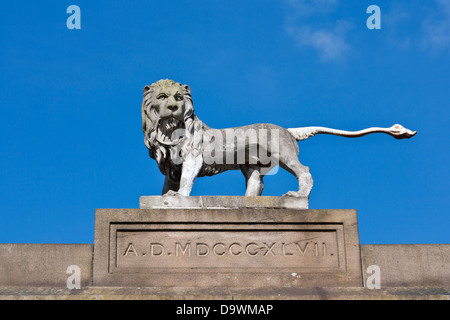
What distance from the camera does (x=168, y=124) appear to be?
9789mm

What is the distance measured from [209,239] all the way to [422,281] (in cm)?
298

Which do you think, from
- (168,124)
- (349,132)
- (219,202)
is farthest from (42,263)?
(349,132)

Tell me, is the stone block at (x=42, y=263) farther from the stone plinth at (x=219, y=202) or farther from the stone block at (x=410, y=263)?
the stone block at (x=410, y=263)

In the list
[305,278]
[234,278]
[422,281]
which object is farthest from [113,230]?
[422,281]

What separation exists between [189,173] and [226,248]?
4.44 feet

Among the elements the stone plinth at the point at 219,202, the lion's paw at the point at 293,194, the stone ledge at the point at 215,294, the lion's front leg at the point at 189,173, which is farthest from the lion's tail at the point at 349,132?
the stone ledge at the point at 215,294

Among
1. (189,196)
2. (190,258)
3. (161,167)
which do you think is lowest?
(190,258)

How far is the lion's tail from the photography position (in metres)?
10.5

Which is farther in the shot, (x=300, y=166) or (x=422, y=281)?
(x=300, y=166)

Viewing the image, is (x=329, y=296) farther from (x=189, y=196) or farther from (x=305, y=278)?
(x=189, y=196)

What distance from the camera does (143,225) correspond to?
352 inches

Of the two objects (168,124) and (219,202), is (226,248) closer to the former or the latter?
(219,202)

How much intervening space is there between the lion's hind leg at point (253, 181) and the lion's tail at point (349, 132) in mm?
903

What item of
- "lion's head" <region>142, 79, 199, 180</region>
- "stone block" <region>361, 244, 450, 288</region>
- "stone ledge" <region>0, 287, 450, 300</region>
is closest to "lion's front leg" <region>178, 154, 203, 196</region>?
"lion's head" <region>142, 79, 199, 180</region>
